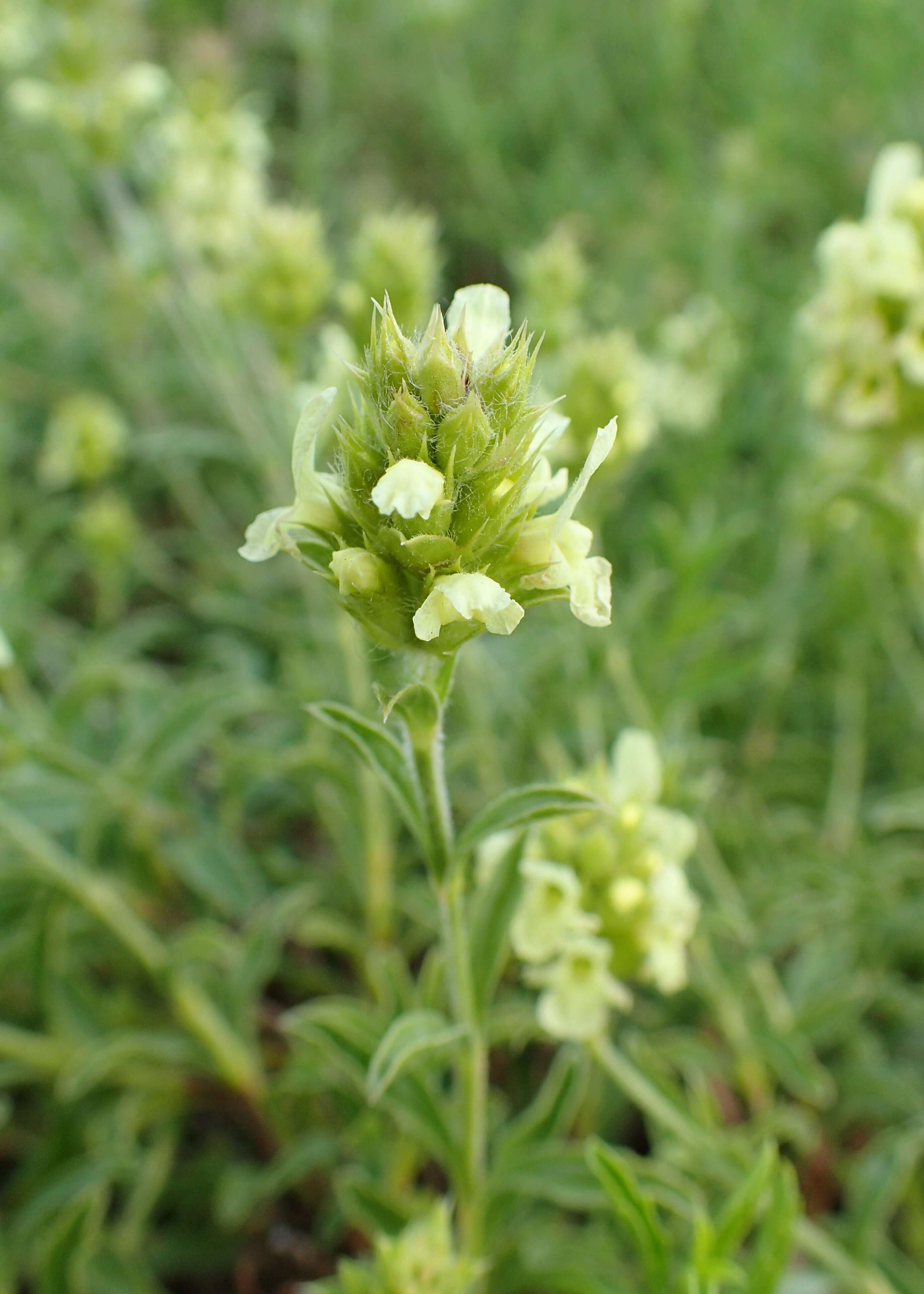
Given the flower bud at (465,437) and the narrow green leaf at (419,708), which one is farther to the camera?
the narrow green leaf at (419,708)

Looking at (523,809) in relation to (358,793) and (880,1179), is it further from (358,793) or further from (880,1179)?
(358,793)

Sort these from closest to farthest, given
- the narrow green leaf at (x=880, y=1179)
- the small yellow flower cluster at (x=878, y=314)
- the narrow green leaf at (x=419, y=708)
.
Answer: the narrow green leaf at (x=419, y=708)
the narrow green leaf at (x=880, y=1179)
the small yellow flower cluster at (x=878, y=314)

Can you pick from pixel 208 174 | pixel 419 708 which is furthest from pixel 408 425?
pixel 208 174

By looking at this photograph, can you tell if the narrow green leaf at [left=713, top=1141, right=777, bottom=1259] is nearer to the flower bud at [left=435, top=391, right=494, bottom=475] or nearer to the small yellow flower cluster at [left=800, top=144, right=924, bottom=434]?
the flower bud at [left=435, top=391, right=494, bottom=475]

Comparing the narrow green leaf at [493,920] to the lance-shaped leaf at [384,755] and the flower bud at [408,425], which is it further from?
the flower bud at [408,425]

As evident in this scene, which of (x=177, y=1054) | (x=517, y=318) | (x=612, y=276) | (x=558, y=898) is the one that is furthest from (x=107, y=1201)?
(x=612, y=276)

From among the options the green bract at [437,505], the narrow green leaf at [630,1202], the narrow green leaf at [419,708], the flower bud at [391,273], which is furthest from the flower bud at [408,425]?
the flower bud at [391,273]
